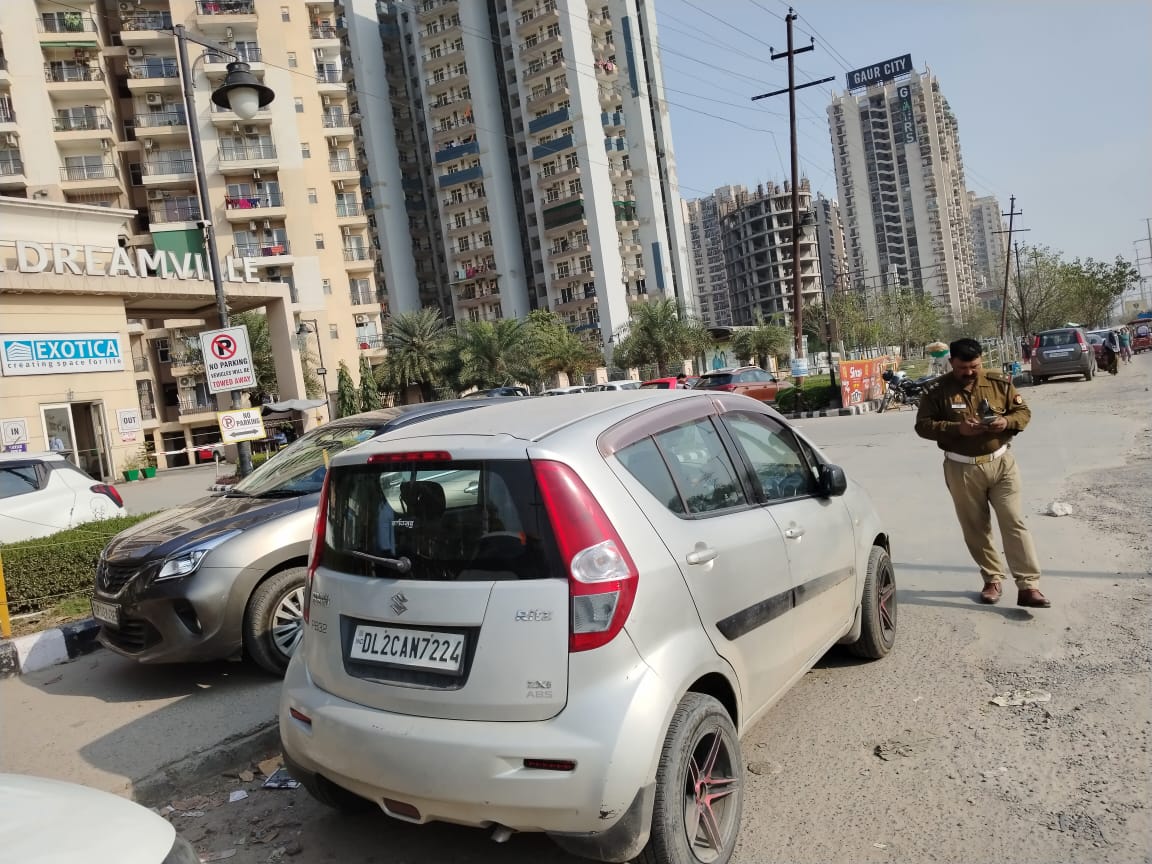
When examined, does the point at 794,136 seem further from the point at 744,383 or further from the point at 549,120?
the point at 549,120

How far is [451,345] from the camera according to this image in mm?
53531

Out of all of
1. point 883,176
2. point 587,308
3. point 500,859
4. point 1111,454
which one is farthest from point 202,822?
point 883,176

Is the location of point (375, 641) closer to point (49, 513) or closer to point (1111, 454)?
point (49, 513)

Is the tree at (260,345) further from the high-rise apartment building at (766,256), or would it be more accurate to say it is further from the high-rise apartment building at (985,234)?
the high-rise apartment building at (985,234)

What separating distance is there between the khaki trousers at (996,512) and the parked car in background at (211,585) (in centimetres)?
330

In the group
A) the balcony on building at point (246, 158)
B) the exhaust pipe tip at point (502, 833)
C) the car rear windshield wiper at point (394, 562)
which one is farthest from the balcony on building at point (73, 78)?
the exhaust pipe tip at point (502, 833)

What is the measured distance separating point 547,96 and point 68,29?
39.4 m

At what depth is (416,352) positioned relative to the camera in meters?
55.5

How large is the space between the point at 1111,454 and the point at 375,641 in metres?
11.0

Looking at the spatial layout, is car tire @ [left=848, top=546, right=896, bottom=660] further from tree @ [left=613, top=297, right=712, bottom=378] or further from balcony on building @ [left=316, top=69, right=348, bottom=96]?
balcony on building @ [left=316, top=69, right=348, bottom=96]

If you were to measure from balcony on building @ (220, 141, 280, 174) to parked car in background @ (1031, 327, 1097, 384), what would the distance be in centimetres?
4900

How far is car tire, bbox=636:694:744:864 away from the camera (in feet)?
8.11

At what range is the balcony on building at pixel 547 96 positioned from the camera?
73.9m

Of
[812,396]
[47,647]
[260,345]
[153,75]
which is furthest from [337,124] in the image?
[47,647]
